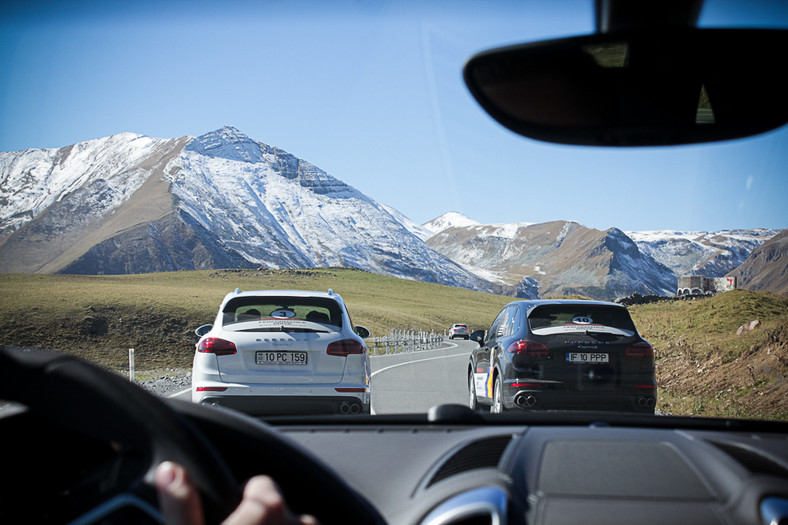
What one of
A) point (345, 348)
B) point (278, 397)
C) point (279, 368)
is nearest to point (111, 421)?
point (278, 397)

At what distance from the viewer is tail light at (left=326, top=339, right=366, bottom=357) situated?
30.9 ft

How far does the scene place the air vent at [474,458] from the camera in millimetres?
3061

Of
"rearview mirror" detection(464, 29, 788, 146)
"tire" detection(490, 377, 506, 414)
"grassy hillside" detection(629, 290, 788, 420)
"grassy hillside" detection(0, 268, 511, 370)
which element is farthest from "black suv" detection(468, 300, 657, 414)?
"grassy hillside" detection(0, 268, 511, 370)

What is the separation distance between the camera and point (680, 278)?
98.2m

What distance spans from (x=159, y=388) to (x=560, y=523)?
15.7 metres

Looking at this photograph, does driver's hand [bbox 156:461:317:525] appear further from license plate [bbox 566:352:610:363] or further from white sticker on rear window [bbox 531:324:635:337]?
white sticker on rear window [bbox 531:324:635:337]

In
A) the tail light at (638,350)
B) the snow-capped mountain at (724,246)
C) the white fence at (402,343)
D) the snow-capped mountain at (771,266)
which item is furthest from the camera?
the white fence at (402,343)

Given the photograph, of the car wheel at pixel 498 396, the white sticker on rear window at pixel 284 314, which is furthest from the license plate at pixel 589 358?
the white sticker on rear window at pixel 284 314

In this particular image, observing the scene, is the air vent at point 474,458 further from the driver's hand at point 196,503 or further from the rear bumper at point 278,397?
the rear bumper at point 278,397

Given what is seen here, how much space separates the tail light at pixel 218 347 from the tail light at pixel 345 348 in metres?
1.21

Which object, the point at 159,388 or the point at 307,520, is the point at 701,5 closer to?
the point at 307,520

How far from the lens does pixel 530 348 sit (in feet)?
31.9

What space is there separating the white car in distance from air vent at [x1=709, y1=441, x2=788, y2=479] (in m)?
6.46

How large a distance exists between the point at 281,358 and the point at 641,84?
7294 mm
